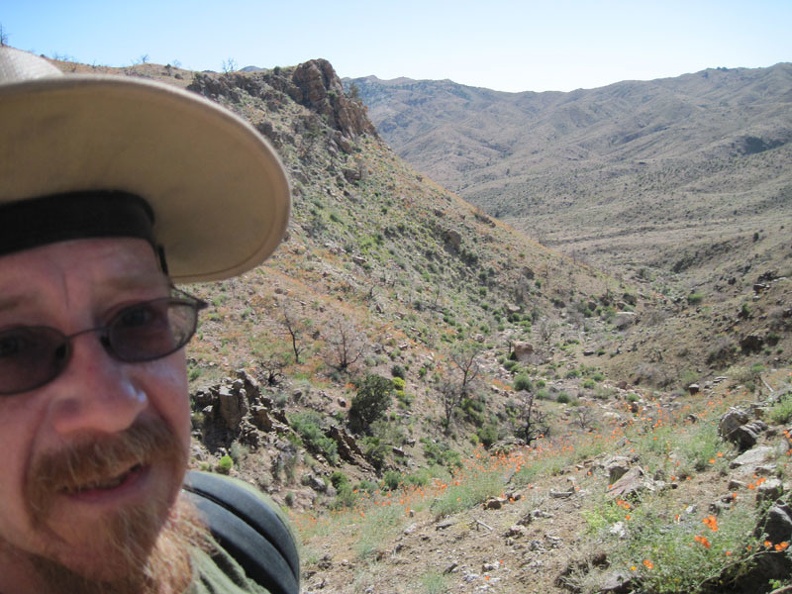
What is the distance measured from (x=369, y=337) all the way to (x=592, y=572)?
50.8ft

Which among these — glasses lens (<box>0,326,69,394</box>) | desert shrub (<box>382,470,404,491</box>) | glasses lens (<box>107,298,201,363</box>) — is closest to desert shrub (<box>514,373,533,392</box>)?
desert shrub (<box>382,470,404,491</box>)

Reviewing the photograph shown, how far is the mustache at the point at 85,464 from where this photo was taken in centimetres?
103

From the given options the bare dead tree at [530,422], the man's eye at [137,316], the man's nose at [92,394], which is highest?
the man's eye at [137,316]

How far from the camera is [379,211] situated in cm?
3431

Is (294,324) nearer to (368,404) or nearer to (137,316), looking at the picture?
(368,404)

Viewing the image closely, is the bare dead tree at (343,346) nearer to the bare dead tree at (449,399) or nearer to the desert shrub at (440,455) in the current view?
the bare dead tree at (449,399)

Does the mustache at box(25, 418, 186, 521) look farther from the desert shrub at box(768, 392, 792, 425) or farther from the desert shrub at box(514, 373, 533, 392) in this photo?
the desert shrub at box(514, 373, 533, 392)

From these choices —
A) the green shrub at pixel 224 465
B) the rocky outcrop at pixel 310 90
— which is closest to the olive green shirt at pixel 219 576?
the green shrub at pixel 224 465

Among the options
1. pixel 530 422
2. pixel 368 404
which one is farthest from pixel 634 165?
pixel 368 404

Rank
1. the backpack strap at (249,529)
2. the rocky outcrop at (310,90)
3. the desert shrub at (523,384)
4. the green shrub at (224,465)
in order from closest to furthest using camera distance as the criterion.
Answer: the backpack strap at (249,529)
the green shrub at (224,465)
the desert shrub at (523,384)
the rocky outcrop at (310,90)

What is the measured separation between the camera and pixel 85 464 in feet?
3.45

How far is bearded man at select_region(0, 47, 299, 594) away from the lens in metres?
1.04

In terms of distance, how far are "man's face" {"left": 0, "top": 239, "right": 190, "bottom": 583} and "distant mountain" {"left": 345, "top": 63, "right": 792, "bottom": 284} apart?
4166 cm

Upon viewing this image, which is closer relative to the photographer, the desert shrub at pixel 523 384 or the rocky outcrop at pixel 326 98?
the desert shrub at pixel 523 384
